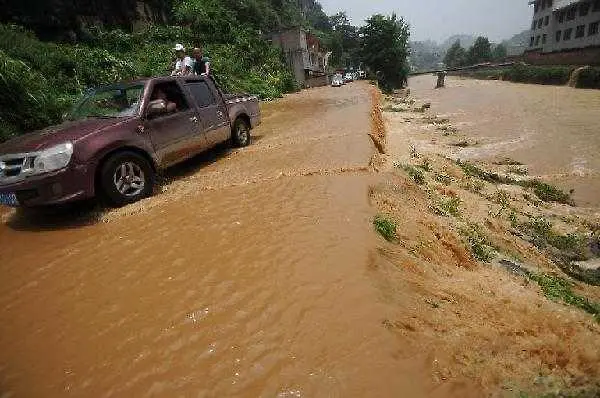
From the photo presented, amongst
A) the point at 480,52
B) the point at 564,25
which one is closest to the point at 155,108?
the point at 564,25

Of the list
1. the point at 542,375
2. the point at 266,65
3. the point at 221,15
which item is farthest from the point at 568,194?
the point at 221,15

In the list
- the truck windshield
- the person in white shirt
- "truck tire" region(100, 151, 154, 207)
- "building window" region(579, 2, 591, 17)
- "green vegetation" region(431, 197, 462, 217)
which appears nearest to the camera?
"truck tire" region(100, 151, 154, 207)

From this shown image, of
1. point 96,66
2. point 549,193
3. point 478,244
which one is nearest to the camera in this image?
point 478,244

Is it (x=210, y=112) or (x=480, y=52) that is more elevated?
(x=210, y=112)

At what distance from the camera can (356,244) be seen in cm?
396

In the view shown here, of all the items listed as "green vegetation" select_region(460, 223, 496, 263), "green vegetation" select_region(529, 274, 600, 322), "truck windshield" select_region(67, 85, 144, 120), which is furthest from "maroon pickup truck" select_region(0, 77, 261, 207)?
"green vegetation" select_region(529, 274, 600, 322)

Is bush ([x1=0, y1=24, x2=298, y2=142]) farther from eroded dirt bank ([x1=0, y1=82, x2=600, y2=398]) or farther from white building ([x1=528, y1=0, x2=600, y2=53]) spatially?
white building ([x1=528, y1=0, x2=600, y2=53])

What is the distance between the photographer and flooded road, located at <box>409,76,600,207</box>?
12797 millimetres

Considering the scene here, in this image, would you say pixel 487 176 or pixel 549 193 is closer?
pixel 549 193

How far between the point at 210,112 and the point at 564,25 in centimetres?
6599

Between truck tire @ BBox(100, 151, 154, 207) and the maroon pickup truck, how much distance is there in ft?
0.04

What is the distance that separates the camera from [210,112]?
7676 mm

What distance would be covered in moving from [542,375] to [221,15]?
33135 mm

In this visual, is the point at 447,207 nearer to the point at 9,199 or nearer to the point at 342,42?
the point at 9,199
